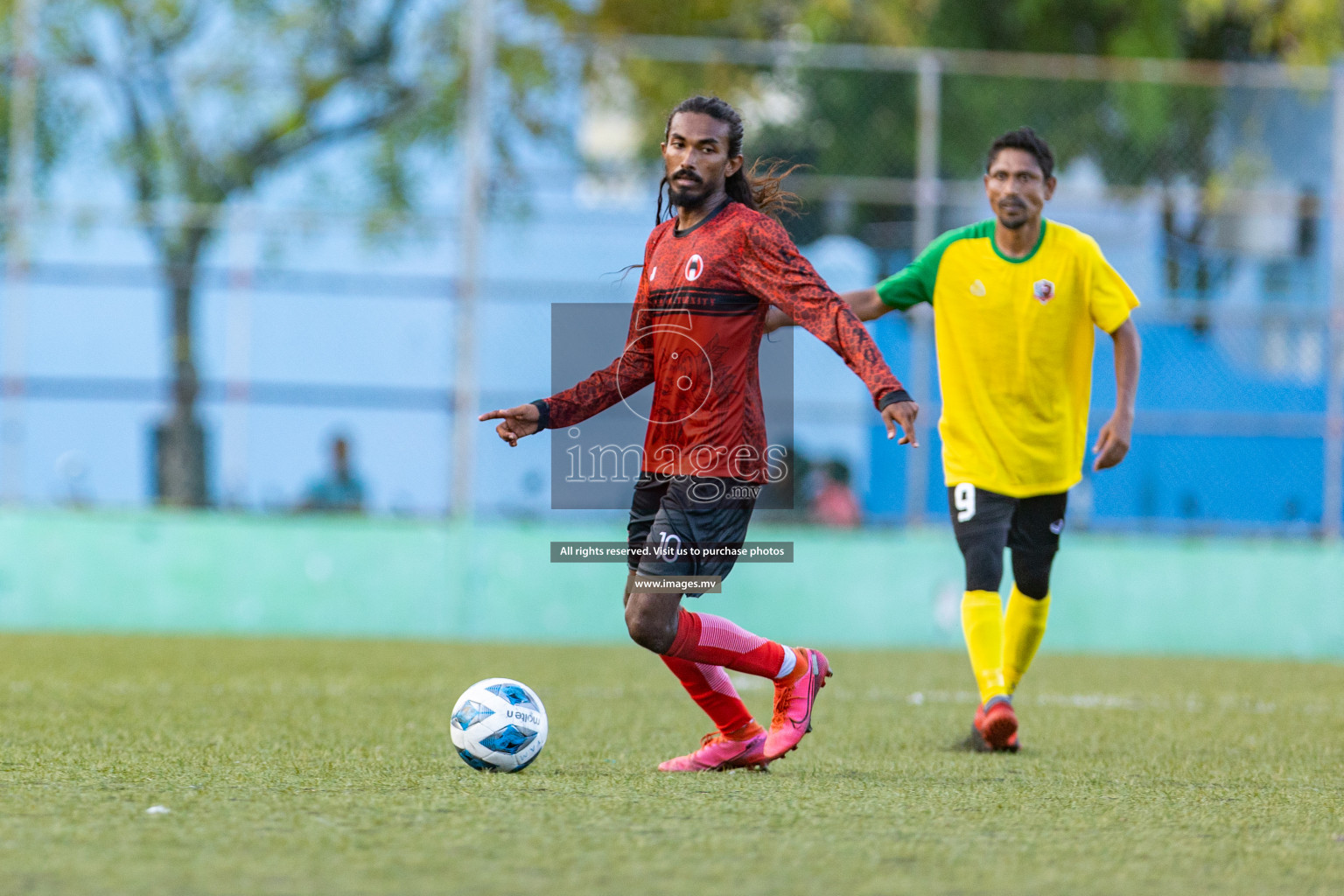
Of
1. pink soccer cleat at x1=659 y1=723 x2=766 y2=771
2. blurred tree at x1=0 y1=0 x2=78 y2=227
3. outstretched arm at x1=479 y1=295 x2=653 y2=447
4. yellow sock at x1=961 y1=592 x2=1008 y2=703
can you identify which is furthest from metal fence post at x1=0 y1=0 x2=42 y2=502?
pink soccer cleat at x1=659 y1=723 x2=766 y2=771

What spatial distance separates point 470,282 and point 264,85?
425cm

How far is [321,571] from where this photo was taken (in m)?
11.2

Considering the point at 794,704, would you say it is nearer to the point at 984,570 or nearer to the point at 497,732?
the point at 497,732

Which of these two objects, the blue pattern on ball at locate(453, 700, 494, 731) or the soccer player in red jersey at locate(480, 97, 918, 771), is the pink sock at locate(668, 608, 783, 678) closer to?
the soccer player in red jersey at locate(480, 97, 918, 771)

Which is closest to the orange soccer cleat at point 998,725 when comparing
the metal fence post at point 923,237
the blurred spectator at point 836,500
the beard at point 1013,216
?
the beard at point 1013,216

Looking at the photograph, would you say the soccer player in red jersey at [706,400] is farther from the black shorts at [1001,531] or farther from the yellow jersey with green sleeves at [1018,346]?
the yellow jersey with green sleeves at [1018,346]

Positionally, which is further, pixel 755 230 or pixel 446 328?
pixel 446 328

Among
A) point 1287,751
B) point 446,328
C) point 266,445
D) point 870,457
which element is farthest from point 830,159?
point 1287,751

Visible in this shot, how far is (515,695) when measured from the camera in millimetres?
4477

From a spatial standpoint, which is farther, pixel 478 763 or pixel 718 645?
pixel 718 645

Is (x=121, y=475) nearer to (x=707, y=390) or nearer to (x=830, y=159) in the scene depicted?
(x=830, y=159)

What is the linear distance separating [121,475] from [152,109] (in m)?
3.86

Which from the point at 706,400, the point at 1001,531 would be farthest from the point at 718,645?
the point at 1001,531

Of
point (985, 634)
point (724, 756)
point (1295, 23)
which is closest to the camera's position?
point (724, 756)
